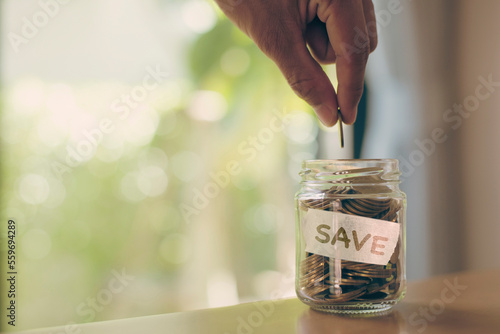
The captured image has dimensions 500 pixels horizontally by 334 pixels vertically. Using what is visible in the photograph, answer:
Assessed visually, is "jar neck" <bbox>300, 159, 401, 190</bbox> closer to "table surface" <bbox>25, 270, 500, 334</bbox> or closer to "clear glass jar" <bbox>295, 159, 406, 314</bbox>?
"clear glass jar" <bbox>295, 159, 406, 314</bbox>

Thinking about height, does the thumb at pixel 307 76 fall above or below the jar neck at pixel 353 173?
above

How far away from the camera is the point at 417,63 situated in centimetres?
158

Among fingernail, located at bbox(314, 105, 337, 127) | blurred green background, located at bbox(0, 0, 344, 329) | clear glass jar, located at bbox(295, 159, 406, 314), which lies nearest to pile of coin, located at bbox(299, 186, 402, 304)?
clear glass jar, located at bbox(295, 159, 406, 314)

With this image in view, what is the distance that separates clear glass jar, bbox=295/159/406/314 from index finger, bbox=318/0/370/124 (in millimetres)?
145

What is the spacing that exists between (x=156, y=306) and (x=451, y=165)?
49.8 inches

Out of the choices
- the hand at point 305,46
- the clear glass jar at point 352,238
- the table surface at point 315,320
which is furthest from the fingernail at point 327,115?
the table surface at point 315,320

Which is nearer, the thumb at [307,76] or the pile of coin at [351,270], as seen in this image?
the pile of coin at [351,270]

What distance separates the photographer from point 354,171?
2.01 ft

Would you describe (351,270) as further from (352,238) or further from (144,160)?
(144,160)

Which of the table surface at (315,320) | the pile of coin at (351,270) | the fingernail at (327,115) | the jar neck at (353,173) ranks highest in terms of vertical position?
the fingernail at (327,115)

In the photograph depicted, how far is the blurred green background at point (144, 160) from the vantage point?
1.70m

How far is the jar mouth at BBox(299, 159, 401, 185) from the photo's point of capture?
61cm

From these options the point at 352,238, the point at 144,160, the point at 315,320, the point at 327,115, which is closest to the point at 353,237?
the point at 352,238

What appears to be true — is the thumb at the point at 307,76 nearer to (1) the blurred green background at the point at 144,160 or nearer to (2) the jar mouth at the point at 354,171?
(2) the jar mouth at the point at 354,171
